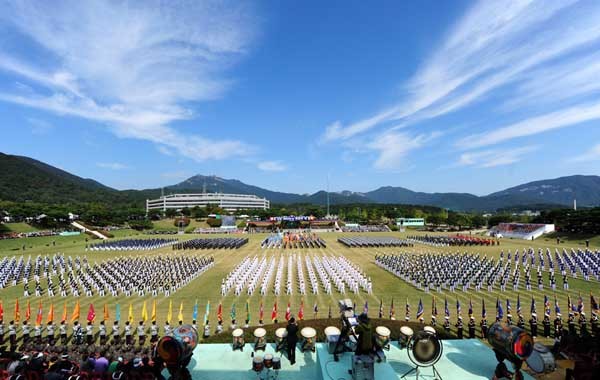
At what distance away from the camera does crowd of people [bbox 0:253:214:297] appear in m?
22.3

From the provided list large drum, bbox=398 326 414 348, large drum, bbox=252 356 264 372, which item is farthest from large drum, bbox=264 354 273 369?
large drum, bbox=398 326 414 348

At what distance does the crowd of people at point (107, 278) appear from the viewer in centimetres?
2227

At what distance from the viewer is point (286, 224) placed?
90375mm

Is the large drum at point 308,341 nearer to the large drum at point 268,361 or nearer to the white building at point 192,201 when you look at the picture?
the large drum at point 268,361

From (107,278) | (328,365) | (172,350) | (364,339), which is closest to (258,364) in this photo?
(328,365)

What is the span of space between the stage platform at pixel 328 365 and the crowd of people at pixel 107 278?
14.4m

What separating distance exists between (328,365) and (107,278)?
78.2 ft

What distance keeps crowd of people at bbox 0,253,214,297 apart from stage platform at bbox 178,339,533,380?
47.3 feet

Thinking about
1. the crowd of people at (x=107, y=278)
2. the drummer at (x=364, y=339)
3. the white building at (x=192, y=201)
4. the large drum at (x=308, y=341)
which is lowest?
the crowd of people at (x=107, y=278)

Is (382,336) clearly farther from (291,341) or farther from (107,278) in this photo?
(107,278)

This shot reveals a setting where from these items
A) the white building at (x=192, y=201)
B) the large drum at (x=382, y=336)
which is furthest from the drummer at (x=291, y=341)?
the white building at (x=192, y=201)

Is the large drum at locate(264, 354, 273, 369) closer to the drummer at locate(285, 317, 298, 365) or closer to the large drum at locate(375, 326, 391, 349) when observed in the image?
the drummer at locate(285, 317, 298, 365)

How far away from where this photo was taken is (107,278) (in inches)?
983

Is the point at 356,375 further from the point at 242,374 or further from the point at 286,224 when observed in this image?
the point at 286,224
